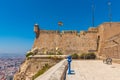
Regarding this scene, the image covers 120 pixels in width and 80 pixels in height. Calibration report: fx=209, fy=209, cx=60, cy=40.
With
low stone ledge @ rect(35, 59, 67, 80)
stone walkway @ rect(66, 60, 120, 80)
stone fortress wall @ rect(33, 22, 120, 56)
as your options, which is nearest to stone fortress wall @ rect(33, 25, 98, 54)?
stone fortress wall @ rect(33, 22, 120, 56)

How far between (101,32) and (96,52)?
12.3ft

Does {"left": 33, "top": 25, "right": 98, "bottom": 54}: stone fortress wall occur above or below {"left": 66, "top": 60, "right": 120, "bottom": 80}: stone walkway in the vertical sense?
above

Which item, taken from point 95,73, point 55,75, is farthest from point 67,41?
point 55,75

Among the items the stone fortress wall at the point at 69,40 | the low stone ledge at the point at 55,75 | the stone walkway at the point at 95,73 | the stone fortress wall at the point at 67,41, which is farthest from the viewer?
the stone fortress wall at the point at 67,41

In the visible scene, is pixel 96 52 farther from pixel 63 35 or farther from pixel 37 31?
pixel 37 31

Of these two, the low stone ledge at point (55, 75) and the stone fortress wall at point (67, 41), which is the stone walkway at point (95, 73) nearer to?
the low stone ledge at point (55, 75)

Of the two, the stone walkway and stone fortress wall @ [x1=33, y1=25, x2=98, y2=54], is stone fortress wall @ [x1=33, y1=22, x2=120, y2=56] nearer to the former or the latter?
stone fortress wall @ [x1=33, y1=25, x2=98, y2=54]

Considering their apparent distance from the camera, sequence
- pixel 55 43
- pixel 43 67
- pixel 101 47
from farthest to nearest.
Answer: pixel 55 43 → pixel 101 47 → pixel 43 67

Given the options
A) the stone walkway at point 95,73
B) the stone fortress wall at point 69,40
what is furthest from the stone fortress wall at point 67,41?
the stone walkway at point 95,73

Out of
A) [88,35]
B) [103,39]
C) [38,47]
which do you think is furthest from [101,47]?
[38,47]

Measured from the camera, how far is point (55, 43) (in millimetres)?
38938

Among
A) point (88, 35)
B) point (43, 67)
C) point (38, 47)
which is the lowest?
point (43, 67)

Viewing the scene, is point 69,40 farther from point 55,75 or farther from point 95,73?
point 55,75

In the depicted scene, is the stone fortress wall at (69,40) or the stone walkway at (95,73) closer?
the stone walkway at (95,73)
